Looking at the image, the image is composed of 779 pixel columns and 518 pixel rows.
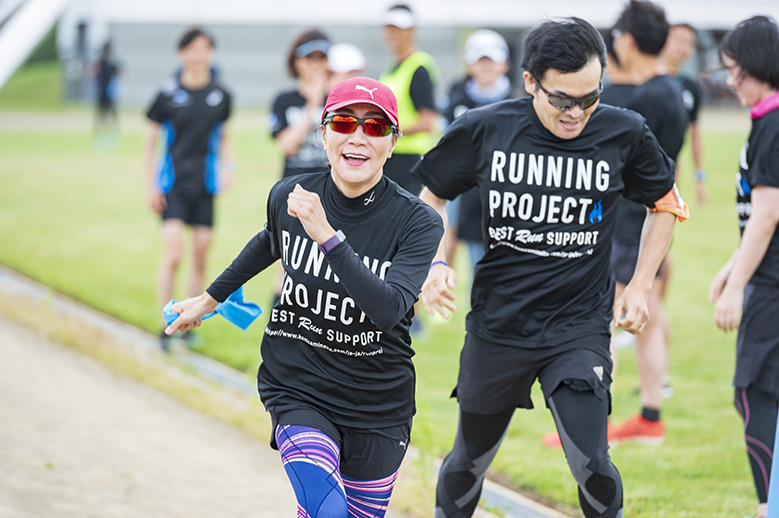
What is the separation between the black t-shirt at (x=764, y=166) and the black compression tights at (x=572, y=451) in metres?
1.15

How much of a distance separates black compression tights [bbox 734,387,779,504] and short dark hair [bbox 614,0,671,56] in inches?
84.7

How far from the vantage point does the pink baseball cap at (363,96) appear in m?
2.88

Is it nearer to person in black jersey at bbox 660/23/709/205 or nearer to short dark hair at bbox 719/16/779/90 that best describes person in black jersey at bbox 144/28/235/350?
person in black jersey at bbox 660/23/709/205

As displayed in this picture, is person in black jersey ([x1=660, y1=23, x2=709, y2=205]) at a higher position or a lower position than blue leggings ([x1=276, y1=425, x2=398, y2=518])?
higher

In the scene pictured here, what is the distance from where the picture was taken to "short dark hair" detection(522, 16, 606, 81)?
323 cm

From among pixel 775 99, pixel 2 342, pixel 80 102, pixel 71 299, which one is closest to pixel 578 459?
pixel 775 99

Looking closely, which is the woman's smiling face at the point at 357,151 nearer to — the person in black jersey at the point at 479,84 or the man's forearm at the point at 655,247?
the man's forearm at the point at 655,247

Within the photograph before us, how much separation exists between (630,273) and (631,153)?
2.01 meters

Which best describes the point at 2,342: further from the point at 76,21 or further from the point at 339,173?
the point at 76,21

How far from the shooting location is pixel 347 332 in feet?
9.73

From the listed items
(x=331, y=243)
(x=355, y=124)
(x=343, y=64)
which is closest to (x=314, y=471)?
(x=331, y=243)

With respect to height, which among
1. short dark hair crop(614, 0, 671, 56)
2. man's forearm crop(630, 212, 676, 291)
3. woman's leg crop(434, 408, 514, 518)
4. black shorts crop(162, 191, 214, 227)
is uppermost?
short dark hair crop(614, 0, 671, 56)

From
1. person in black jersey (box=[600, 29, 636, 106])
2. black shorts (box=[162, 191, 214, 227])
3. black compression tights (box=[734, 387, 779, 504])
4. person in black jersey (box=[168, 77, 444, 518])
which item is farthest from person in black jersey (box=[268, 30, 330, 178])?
black compression tights (box=[734, 387, 779, 504])

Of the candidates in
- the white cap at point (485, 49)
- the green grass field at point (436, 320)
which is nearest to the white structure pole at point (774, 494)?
the green grass field at point (436, 320)
